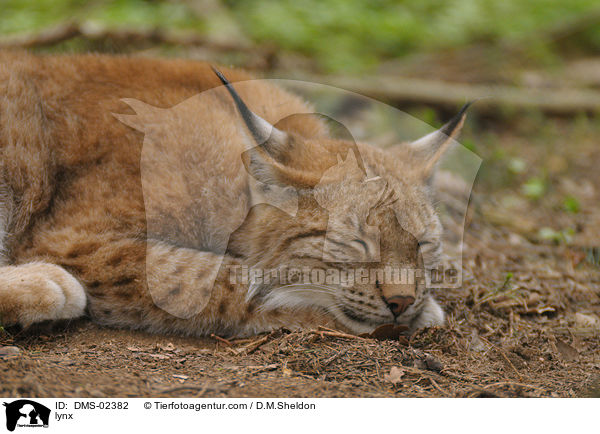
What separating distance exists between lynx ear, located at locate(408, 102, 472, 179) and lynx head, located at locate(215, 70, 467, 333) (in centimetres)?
20

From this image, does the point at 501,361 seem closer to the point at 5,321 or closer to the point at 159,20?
the point at 5,321

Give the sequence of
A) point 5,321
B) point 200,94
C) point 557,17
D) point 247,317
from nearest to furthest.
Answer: point 5,321
point 247,317
point 200,94
point 557,17

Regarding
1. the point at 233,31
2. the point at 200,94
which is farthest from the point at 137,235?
the point at 233,31

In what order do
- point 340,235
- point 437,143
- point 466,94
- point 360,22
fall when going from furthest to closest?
point 360,22 < point 466,94 < point 437,143 < point 340,235

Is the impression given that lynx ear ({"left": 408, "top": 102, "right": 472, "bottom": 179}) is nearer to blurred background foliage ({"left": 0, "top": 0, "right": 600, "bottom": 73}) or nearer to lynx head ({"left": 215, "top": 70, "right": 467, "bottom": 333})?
lynx head ({"left": 215, "top": 70, "right": 467, "bottom": 333})

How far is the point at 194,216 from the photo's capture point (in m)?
3.38

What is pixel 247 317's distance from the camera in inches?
129

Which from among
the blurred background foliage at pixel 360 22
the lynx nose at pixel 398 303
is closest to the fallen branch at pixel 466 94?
the blurred background foliage at pixel 360 22

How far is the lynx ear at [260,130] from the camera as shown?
291cm

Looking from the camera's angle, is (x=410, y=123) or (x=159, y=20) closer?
(x=410, y=123)

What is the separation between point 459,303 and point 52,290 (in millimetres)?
2293

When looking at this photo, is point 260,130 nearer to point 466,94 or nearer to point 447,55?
point 466,94

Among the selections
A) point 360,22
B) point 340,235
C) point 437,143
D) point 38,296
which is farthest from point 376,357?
point 360,22

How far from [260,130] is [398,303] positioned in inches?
42.5
